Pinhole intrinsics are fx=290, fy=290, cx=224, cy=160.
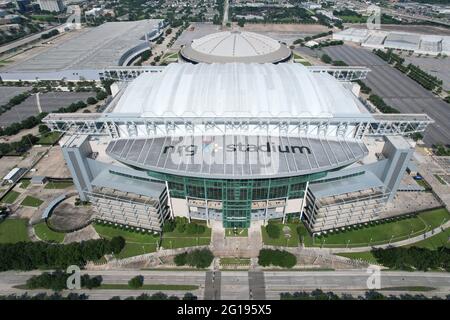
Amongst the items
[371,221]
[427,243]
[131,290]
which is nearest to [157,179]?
Result: [131,290]

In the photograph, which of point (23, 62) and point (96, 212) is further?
point (23, 62)

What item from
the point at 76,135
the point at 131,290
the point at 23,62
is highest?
the point at 76,135

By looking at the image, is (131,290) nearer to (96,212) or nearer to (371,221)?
(96,212)

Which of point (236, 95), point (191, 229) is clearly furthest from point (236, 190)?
point (236, 95)

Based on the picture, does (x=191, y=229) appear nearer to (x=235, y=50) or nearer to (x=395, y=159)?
(x=395, y=159)

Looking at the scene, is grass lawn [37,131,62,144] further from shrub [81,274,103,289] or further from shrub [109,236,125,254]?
shrub [81,274,103,289]

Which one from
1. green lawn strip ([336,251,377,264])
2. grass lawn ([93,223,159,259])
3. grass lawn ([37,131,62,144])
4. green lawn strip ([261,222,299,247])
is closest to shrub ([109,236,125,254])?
grass lawn ([93,223,159,259])

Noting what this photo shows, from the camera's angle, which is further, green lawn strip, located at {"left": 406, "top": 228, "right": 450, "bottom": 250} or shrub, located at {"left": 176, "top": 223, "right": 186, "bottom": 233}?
shrub, located at {"left": 176, "top": 223, "right": 186, "bottom": 233}
